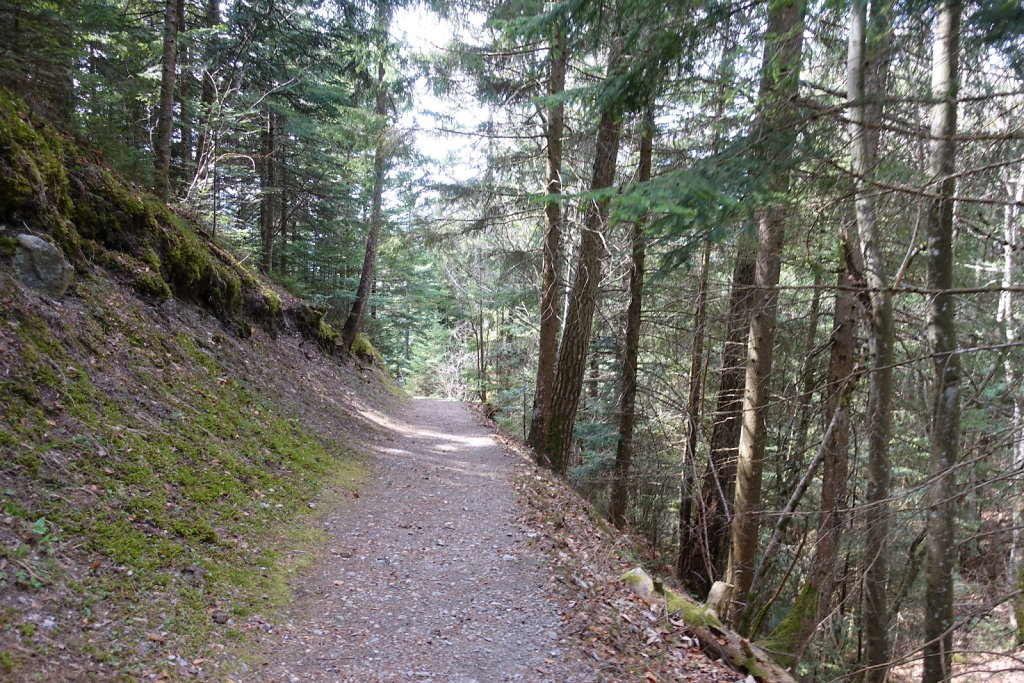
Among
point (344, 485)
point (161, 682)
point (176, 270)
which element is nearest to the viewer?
point (161, 682)

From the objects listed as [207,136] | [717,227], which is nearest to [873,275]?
[717,227]

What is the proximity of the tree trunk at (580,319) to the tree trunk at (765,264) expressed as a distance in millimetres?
3317

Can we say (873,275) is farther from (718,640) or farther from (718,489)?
(718,489)

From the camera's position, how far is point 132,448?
5.29 meters

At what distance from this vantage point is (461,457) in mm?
11328

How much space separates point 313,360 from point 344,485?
7193mm

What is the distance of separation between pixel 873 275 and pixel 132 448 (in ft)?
21.7

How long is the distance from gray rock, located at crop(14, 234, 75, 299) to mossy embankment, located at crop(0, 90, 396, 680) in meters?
0.15

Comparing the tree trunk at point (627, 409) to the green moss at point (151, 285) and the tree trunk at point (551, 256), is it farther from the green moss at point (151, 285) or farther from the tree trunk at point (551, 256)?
the green moss at point (151, 285)

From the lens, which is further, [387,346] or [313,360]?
[387,346]

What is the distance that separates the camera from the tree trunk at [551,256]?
34.0 ft

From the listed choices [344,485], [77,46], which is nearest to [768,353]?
[344,485]

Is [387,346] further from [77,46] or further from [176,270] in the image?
[77,46]

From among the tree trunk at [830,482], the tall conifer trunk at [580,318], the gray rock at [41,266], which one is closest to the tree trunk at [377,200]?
the tall conifer trunk at [580,318]
